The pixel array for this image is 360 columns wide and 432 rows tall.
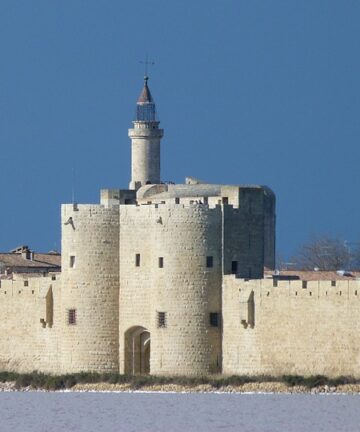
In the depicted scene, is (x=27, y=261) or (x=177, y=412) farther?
(x=27, y=261)

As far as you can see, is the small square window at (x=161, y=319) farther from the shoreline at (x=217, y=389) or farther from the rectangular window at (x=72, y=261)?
the rectangular window at (x=72, y=261)

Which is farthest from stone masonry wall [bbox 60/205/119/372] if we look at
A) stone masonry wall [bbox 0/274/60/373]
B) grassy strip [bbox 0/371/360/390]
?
stone masonry wall [bbox 0/274/60/373]

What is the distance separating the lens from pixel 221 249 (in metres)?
94.2

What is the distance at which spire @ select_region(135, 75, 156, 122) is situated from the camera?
116 meters

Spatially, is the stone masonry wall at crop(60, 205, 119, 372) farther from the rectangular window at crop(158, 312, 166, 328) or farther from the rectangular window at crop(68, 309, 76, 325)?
the rectangular window at crop(158, 312, 166, 328)

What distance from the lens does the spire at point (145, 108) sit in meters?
116

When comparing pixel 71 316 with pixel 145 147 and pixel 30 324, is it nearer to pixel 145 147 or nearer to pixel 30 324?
pixel 30 324

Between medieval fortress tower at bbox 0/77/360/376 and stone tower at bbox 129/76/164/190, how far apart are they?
1646cm

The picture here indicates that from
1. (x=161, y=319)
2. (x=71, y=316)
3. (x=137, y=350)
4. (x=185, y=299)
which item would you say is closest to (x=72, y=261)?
(x=71, y=316)

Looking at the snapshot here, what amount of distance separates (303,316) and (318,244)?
1376 inches

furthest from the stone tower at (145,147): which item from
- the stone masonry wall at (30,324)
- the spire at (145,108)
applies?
the stone masonry wall at (30,324)

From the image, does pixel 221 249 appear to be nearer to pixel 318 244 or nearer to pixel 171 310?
pixel 171 310

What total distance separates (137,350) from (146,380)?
2.43 m

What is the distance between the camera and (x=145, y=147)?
115438 millimetres
